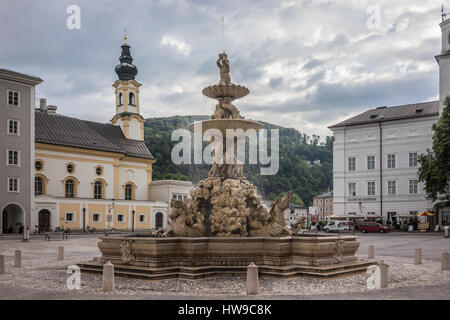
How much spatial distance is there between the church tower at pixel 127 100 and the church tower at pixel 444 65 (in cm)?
4073

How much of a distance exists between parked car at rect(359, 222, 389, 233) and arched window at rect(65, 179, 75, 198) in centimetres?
3380

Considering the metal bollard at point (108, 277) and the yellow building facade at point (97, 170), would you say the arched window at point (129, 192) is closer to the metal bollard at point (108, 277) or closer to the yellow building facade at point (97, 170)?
the yellow building facade at point (97, 170)

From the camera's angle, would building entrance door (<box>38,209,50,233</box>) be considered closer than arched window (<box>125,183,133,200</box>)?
Yes

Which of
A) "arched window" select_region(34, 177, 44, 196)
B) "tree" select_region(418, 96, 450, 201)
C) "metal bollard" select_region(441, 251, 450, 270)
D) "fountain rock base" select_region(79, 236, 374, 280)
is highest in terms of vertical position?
"tree" select_region(418, 96, 450, 201)

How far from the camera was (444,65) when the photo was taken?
167 feet

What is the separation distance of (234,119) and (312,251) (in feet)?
17.5

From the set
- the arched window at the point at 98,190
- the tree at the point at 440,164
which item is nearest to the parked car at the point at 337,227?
the tree at the point at 440,164

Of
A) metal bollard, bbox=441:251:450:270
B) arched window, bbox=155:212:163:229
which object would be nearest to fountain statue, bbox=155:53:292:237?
metal bollard, bbox=441:251:450:270

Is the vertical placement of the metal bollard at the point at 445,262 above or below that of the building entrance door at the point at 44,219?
above

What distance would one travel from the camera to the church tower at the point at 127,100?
69.9m

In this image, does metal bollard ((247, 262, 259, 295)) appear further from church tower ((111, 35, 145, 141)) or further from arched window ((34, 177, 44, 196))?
church tower ((111, 35, 145, 141))

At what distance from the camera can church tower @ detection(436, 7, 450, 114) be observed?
50.4 metres
